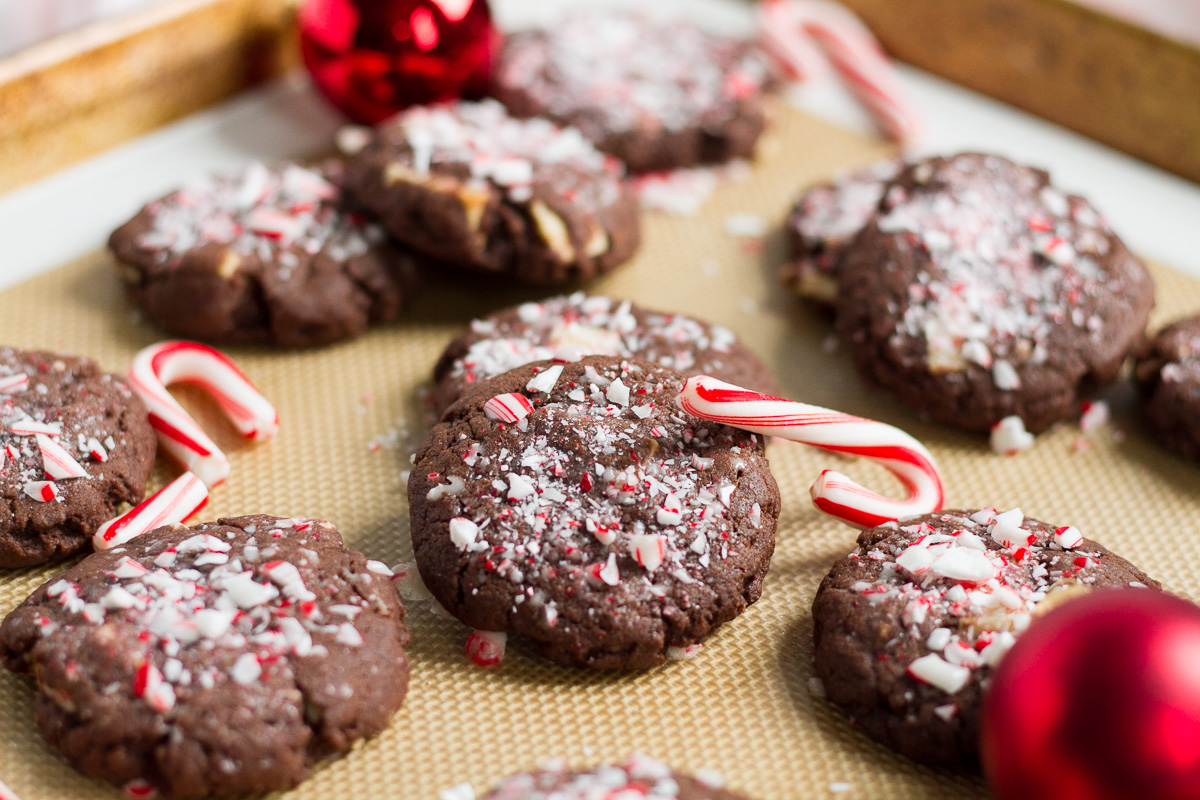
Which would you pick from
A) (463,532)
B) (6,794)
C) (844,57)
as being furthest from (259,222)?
(844,57)

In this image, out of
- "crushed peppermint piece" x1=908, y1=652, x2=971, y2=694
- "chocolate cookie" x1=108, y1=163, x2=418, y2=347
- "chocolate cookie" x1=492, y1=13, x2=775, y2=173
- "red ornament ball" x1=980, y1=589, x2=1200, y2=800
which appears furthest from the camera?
"chocolate cookie" x1=492, y1=13, x2=775, y2=173

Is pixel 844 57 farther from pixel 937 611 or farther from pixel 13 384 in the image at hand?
pixel 13 384

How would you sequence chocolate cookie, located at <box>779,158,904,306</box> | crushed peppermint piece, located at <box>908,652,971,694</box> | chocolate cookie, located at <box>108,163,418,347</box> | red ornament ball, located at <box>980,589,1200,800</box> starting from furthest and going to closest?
chocolate cookie, located at <box>779,158,904,306</box> → chocolate cookie, located at <box>108,163,418,347</box> → crushed peppermint piece, located at <box>908,652,971,694</box> → red ornament ball, located at <box>980,589,1200,800</box>

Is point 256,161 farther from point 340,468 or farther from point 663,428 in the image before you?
point 663,428

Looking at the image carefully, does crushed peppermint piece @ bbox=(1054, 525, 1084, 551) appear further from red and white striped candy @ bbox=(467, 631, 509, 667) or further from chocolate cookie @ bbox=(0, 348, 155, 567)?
chocolate cookie @ bbox=(0, 348, 155, 567)

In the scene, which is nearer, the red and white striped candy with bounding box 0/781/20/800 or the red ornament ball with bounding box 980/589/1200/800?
the red ornament ball with bounding box 980/589/1200/800

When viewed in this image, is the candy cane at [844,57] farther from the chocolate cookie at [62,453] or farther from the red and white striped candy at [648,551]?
the chocolate cookie at [62,453]

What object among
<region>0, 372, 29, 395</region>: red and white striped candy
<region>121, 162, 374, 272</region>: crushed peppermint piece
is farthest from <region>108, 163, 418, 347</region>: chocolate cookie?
<region>0, 372, 29, 395</region>: red and white striped candy
